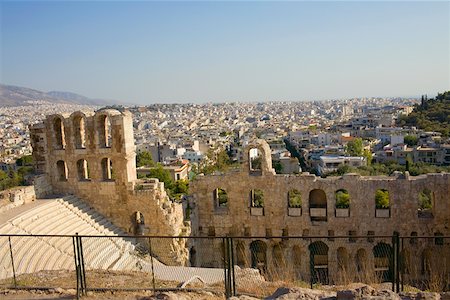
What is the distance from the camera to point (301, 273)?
68.1ft

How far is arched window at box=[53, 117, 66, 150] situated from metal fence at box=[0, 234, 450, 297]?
5.87m

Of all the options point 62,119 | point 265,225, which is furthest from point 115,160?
point 265,225

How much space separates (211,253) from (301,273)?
438cm

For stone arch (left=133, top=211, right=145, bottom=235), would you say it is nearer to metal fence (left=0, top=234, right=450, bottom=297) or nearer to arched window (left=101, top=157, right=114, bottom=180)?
metal fence (left=0, top=234, right=450, bottom=297)

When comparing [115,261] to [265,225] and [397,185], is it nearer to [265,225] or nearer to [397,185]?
[265,225]

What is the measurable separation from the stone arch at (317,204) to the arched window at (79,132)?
1120cm

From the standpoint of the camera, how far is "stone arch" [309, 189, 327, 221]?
2106cm

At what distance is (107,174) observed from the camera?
2166 centimetres

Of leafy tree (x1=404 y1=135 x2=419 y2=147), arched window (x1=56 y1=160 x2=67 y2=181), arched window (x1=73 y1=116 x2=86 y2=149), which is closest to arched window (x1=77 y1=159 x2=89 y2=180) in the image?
arched window (x1=56 y1=160 x2=67 y2=181)

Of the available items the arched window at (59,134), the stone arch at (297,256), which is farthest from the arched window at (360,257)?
the arched window at (59,134)

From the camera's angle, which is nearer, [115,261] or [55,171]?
[115,261]

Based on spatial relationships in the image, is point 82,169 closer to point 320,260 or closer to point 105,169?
point 105,169

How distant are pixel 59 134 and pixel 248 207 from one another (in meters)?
9.77

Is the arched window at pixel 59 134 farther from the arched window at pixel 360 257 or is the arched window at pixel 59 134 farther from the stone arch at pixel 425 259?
the stone arch at pixel 425 259
